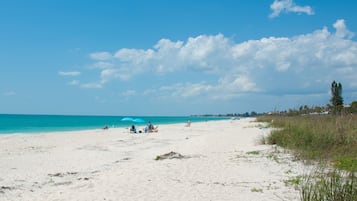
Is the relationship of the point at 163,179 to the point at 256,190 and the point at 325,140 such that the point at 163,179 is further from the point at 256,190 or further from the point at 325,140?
the point at 325,140

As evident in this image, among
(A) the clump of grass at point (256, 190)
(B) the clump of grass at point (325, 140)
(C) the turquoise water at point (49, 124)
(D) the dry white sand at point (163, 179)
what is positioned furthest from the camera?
(C) the turquoise water at point (49, 124)

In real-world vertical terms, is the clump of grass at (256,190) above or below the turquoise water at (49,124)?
below

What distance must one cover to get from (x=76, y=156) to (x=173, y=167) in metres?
6.72

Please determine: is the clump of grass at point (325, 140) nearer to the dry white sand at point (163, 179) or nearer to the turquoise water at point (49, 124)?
the dry white sand at point (163, 179)

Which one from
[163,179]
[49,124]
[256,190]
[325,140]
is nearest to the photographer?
[256,190]

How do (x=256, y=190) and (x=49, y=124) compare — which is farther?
(x=49, y=124)

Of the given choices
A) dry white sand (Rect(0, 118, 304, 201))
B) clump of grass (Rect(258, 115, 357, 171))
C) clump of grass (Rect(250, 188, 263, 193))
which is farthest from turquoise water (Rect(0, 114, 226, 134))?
clump of grass (Rect(250, 188, 263, 193))

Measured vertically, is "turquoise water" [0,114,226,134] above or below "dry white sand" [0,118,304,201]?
above

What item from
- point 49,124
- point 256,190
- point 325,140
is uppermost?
point 49,124

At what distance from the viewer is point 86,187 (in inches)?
341

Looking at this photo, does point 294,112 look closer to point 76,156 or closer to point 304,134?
point 304,134

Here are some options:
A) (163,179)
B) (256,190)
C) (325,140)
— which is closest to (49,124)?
(325,140)

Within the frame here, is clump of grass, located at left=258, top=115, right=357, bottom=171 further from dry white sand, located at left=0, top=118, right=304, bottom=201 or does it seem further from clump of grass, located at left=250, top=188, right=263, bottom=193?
clump of grass, located at left=250, top=188, right=263, bottom=193

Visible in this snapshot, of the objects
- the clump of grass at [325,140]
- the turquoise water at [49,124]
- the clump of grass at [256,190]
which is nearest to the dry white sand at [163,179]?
the clump of grass at [256,190]
